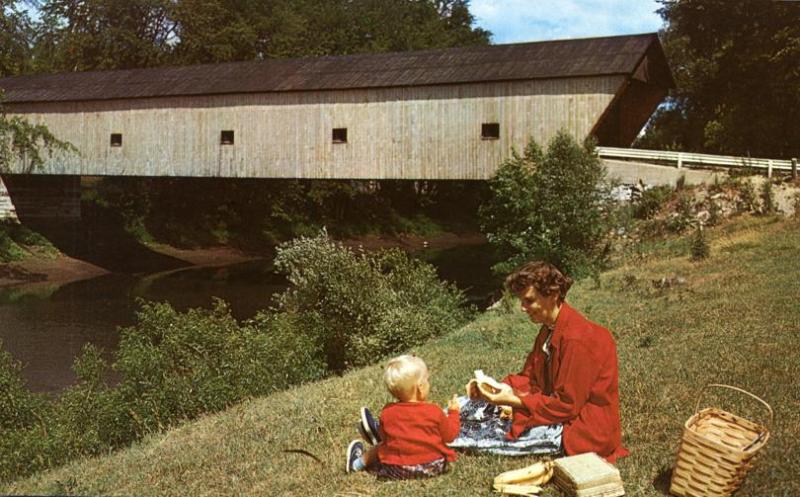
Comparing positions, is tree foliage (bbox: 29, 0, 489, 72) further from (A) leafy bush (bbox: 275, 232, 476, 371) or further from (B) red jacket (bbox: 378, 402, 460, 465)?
(B) red jacket (bbox: 378, 402, 460, 465)

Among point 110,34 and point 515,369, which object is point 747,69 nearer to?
point 515,369

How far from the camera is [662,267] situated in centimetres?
1510

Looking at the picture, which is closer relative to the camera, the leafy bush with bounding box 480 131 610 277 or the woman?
the woman

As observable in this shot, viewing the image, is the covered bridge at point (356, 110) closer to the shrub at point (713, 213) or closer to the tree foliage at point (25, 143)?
the tree foliage at point (25, 143)

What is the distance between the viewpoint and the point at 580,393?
4.91m

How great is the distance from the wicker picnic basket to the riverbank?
1365 centimetres

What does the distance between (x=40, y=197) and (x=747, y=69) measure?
27.1 m

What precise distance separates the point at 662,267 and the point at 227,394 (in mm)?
8788

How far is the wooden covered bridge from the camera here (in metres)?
19.2

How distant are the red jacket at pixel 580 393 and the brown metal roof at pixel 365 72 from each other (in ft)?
47.6

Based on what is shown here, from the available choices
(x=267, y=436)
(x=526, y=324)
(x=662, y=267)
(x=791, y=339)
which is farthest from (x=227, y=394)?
(x=662, y=267)

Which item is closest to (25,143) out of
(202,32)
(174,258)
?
(174,258)

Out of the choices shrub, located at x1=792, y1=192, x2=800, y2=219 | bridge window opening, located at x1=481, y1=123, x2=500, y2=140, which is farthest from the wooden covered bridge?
shrub, located at x1=792, y1=192, x2=800, y2=219

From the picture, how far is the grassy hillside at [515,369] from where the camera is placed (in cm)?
528
